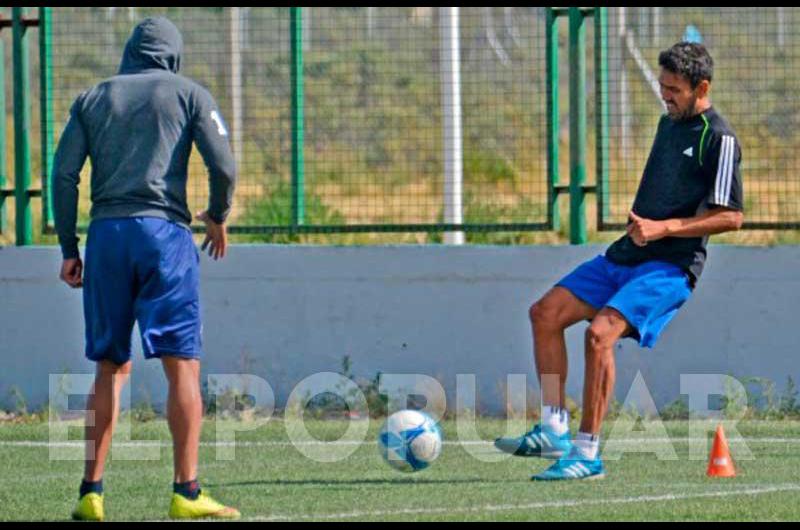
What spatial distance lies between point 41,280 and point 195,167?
1.76 meters

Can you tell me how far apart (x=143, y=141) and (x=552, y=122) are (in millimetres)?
5528

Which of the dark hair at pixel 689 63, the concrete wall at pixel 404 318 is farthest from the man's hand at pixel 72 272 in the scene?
the concrete wall at pixel 404 318

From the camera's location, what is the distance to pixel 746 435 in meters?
11.1

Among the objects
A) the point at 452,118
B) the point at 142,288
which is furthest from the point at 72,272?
the point at 452,118

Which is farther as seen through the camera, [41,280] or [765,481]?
[41,280]

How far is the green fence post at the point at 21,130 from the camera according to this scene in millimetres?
13023

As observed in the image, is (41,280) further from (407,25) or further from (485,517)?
(485,517)

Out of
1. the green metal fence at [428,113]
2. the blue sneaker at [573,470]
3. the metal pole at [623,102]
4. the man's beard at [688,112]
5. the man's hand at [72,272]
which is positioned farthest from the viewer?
the metal pole at [623,102]

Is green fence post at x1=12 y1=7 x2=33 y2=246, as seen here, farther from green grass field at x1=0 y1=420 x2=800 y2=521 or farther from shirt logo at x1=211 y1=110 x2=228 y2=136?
shirt logo at x1=211 y1=110 x2=228 y2=136

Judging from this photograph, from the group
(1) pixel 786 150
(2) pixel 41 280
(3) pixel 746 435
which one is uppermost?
(1) pixel 786 150

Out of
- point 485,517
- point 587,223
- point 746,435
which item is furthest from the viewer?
point 587,223

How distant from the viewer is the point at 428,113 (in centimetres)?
1341

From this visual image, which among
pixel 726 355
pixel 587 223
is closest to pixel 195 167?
pixel 587 223

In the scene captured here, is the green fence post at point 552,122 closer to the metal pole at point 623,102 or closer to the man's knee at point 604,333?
the metal pole at point 623,102
